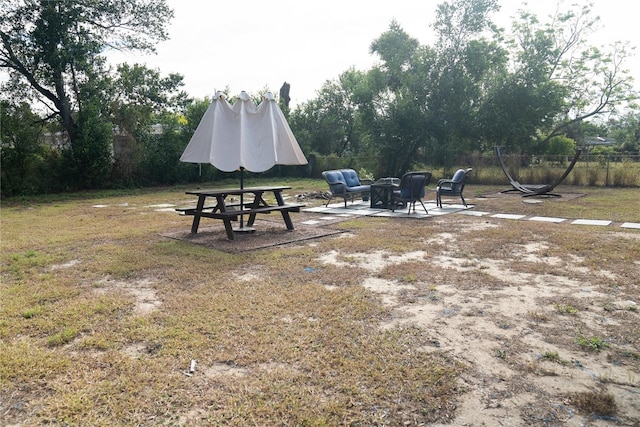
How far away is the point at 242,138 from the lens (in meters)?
6.23

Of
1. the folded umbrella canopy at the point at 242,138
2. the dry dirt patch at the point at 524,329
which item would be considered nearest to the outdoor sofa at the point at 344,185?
the folded umbrella canopy at the point at 242,138

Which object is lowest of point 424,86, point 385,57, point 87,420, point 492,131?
point 87,420

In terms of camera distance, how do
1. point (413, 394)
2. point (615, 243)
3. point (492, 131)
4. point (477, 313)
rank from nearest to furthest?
point (413, 394) < point (477, 313) < point (615, 243) < point (492, 131)

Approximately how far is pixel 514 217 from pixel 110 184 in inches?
526

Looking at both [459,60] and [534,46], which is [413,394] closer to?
[459,60]

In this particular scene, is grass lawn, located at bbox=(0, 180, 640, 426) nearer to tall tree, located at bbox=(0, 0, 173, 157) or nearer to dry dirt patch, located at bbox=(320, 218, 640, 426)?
dry dirt patch, located at bbox=(320, 218, 640, 426)

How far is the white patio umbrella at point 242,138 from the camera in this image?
6203 mm

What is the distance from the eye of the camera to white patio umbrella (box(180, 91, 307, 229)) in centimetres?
620

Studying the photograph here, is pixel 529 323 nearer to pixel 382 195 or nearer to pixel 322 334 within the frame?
pixel 322 334

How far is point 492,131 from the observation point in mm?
17812

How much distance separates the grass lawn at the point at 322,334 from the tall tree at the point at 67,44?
1072 cm

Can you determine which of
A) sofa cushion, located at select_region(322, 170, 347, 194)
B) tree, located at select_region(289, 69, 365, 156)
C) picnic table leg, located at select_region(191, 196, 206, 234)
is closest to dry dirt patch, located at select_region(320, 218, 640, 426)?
picnic table leg, located at select_region(191, 196, 206, 234)

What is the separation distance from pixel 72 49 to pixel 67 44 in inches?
7.8

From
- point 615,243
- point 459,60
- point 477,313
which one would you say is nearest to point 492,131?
point 459,60
